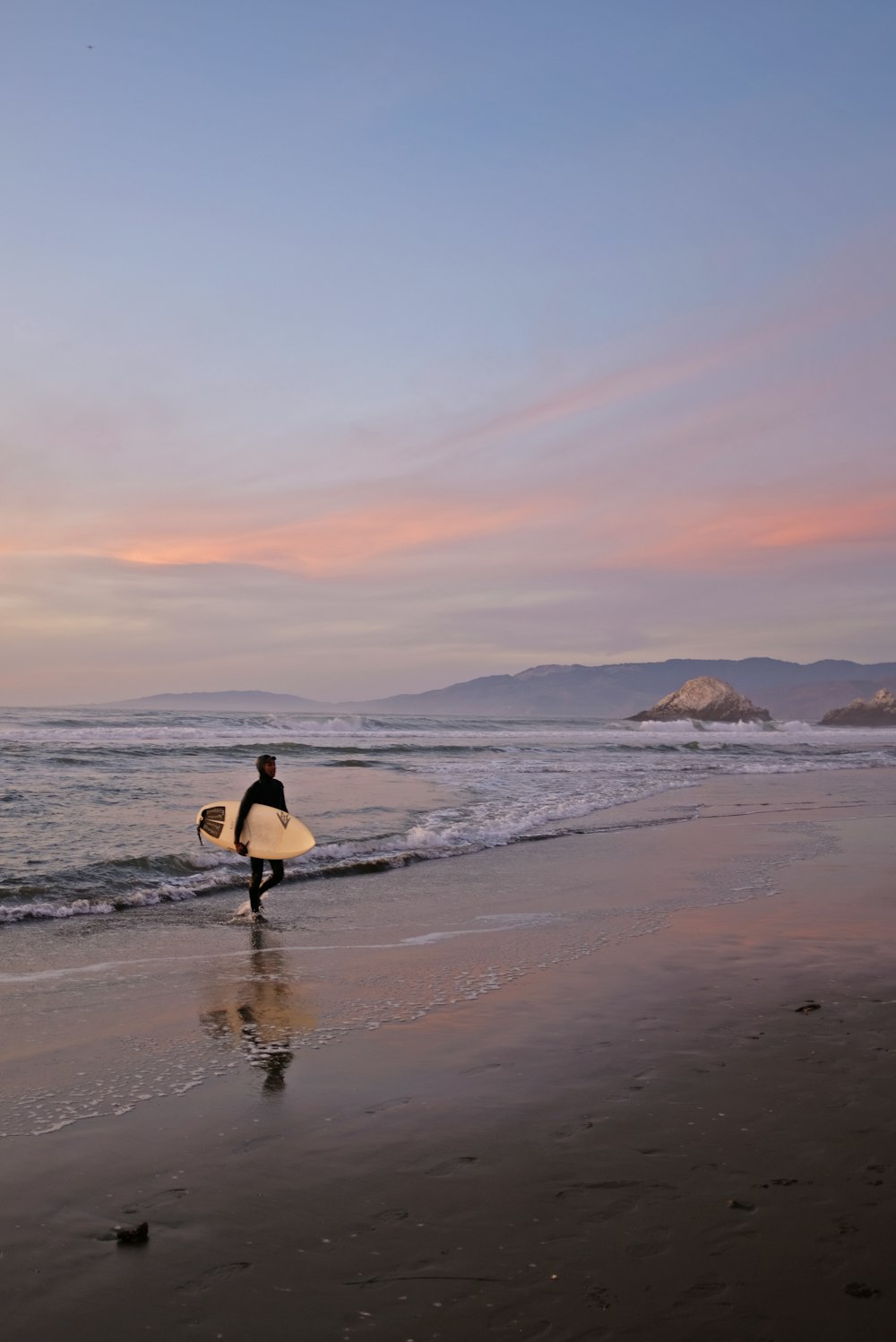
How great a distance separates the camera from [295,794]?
21984 mm

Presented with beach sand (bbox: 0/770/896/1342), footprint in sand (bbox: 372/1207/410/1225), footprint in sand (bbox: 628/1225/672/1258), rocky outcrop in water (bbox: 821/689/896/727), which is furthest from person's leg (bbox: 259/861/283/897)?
rocky outcrop in water (bbox: 821/689/896/727)

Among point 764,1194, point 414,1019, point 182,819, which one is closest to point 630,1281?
point 764,1194

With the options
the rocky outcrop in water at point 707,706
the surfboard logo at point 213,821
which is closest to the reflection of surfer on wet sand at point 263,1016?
the surfboard logo at point 213,821

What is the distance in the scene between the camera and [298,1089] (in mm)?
4930

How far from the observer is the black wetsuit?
33.2 ft

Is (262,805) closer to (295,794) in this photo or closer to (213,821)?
(213,821)

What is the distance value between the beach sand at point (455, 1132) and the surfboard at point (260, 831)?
1988 millimetres

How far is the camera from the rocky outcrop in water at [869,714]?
4424 inches

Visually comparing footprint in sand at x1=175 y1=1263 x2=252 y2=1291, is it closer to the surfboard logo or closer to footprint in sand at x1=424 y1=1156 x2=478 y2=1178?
footprint in sand at x1=424 y1=1156 x2=478 y2=1178

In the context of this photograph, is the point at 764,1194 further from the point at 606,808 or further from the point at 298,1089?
the point at 606,808

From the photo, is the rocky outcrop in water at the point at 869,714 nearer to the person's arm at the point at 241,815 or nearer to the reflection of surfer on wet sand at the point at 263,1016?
the person's arm at the point at 241,815

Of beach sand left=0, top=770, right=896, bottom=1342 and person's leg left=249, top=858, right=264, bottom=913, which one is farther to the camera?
person's leg left=249, top=858, right=264, bottom=913

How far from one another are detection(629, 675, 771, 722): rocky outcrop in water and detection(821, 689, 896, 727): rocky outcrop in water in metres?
13.0

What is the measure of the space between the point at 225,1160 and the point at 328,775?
79.5 feet
